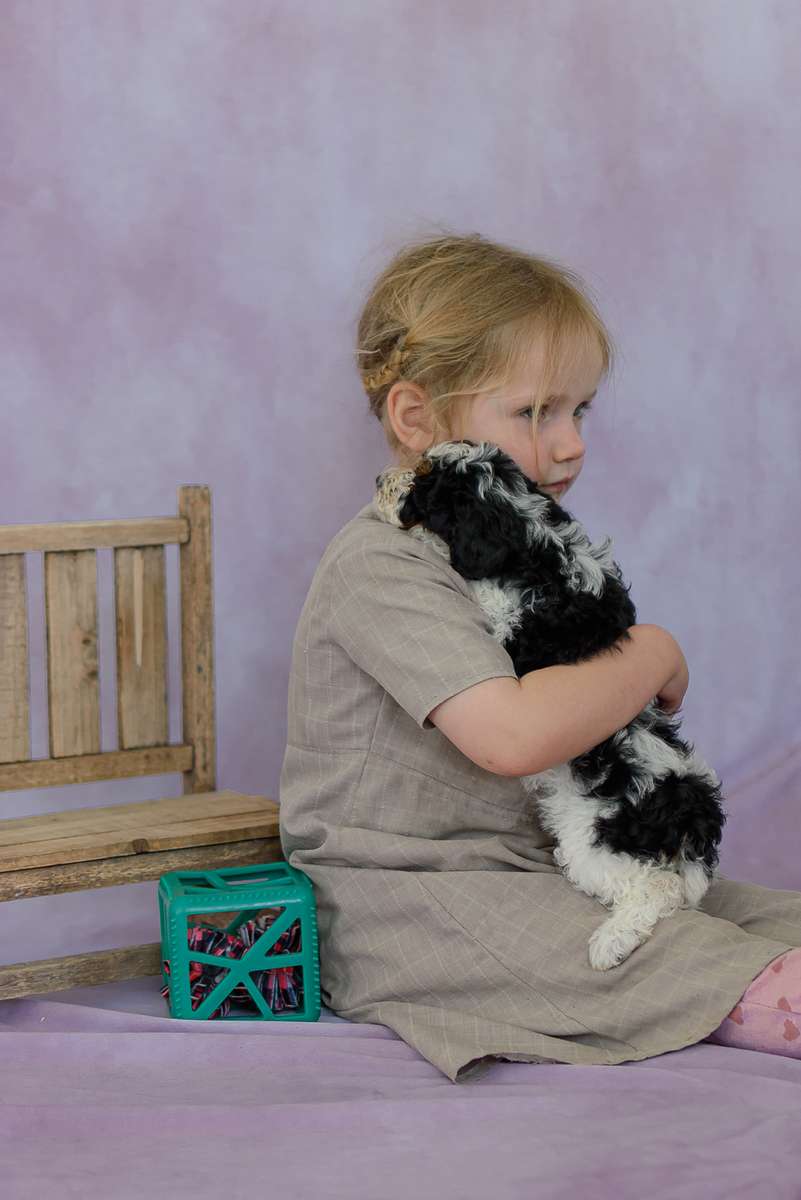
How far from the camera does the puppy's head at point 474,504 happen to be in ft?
5.64

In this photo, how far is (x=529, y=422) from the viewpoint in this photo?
1935 mm

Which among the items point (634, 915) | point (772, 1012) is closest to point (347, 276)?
point (634, 915)

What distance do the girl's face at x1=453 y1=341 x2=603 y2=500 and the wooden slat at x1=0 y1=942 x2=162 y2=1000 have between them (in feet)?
2.71

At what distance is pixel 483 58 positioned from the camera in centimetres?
314

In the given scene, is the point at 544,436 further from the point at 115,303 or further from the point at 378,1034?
the point at 115,303

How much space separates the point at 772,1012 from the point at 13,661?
125 cm

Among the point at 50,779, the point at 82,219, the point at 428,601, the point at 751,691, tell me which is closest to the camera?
the point at 428,601

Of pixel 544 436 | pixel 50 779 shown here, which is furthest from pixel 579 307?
pixel 50 779

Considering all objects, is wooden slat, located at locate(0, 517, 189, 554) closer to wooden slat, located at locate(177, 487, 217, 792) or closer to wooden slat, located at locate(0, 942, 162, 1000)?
wooden slat, located at locate(177, 487, 217, 792)

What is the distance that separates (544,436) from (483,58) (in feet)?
4.99

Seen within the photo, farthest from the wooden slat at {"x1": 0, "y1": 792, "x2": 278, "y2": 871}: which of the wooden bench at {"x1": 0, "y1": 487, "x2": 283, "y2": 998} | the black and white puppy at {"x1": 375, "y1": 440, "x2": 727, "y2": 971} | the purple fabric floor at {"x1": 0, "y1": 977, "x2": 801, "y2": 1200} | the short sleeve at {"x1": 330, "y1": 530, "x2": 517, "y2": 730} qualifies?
the black and white puppy at {"x1": 375, "y1": 440, "x2": 727, "y2": 971}

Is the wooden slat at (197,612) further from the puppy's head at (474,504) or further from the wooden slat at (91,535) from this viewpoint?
the puppy's head at (474,504)

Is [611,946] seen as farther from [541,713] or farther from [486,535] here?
[486,535]

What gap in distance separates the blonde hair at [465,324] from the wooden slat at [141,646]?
21.4 inches
